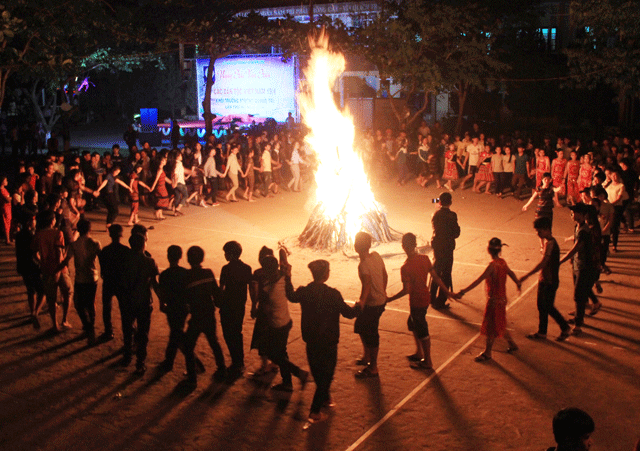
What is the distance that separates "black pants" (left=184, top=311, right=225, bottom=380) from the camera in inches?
250

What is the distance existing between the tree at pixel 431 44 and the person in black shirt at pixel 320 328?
18.5 meters

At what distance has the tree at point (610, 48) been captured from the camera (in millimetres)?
20844

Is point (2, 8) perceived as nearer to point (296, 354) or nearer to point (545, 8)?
point (296, 354)

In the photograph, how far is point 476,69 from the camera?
2434 cm

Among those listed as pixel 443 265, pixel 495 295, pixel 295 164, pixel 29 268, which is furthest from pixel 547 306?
pixel 295 164

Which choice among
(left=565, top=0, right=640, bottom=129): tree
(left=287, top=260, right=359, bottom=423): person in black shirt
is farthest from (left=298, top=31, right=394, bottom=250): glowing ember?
(left=565, top=0, right=640, bottom=129): tree

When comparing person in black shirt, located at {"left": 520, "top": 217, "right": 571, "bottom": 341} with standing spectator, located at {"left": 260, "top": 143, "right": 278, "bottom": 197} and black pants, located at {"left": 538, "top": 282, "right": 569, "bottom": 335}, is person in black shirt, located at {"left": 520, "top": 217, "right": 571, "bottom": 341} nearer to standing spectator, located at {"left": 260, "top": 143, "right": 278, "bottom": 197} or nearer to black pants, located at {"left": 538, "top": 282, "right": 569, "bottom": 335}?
black pants, located at {"left": 538, "top": 282, "right": 569, "bottom": 335}

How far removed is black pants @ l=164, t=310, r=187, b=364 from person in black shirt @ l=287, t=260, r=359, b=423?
A: 4.68 ft

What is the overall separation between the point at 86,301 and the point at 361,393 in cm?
356

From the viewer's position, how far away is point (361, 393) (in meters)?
6.37

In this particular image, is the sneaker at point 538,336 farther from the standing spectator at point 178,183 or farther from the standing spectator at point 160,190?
the standing spectator at point 178,183

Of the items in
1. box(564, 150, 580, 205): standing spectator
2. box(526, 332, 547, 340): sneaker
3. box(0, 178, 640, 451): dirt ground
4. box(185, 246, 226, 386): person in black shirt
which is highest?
box(564, 150, 580, 205): standing spectator

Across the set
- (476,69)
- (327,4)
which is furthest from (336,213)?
(327,4)

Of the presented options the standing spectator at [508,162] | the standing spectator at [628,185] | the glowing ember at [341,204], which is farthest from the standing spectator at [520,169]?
the glowing ember at [341,204]
